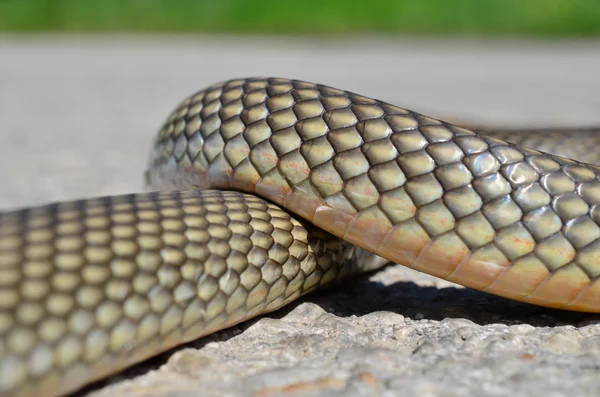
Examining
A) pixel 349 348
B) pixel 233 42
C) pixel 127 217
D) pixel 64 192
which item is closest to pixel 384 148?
pixel 349 348

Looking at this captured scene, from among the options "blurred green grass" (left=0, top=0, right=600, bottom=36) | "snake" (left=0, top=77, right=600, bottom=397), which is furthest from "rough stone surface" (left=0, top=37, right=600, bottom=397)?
"blurred green grass" (left=0, top=0, right=600, bottom=36)

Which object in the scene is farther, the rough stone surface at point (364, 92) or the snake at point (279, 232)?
the rough stone surface at point (364, 92)

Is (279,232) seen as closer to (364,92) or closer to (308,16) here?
(364,92)

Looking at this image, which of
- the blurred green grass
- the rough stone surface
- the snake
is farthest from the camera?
the blurred green grass

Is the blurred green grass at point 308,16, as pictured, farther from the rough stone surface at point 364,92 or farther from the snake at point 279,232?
the snake at point 279,232

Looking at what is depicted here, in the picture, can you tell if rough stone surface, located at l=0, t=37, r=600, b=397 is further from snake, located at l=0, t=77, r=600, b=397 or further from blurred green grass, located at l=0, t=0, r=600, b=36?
blurred green grass, located at l=0, t=0, r=600, b=36

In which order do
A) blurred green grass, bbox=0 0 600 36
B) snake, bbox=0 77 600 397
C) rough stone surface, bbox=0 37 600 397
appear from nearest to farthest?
1. snake, bbox=0 77 600 397
2. rough stone surface, bbox=0 37 600 397
3. blurred green grass, bbox=0 0 600 36

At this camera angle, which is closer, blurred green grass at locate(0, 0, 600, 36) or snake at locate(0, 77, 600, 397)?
snake at locate(0, 77, 600, 397)

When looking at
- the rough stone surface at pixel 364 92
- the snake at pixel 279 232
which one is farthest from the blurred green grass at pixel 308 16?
the snake at pixel 279 232
